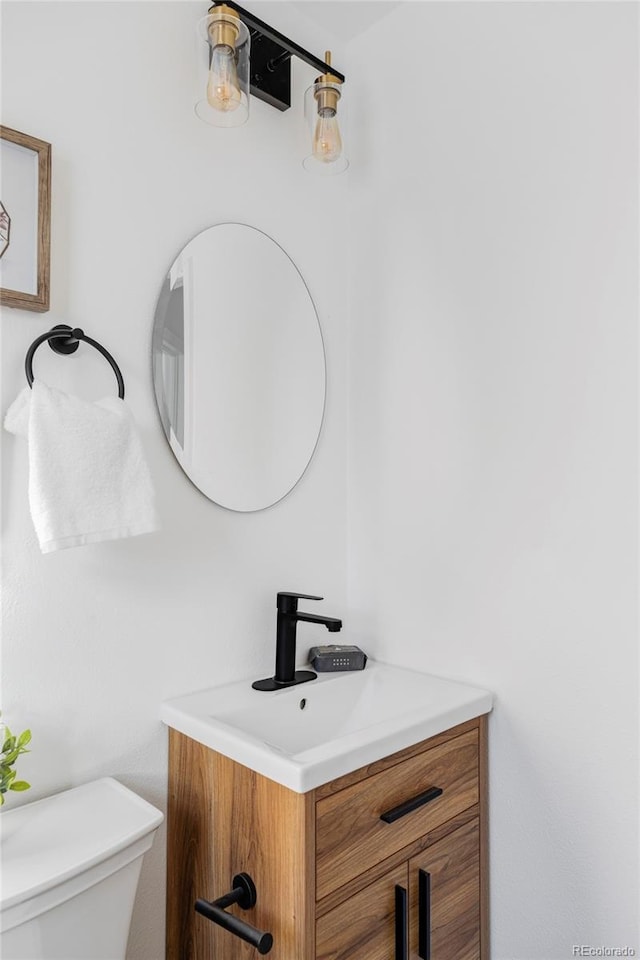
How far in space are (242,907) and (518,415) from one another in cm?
107

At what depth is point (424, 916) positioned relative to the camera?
1.21 m

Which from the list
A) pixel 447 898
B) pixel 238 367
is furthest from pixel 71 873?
pixel 238 367

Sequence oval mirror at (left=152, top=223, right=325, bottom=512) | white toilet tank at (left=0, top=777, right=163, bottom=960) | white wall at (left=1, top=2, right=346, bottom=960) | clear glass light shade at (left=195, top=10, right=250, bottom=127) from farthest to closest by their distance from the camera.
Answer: oval mirror at (left=152, top=223, right=325, bottom=512) → clear glass light shade at (left=195, top=10, right=250, bottom=127) → white wall at (left=1, top=2, right=346, bottom=960) → white toilet tank at (left=0, top=777, right=163, bottom=960)

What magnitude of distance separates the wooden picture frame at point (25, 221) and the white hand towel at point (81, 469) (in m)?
0.17

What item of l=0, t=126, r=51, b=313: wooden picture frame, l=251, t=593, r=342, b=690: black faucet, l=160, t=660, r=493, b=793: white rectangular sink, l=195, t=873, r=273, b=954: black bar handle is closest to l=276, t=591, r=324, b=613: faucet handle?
l=251, t=593, r=342, b=690: black faucet

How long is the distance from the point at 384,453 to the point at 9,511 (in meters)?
0.89

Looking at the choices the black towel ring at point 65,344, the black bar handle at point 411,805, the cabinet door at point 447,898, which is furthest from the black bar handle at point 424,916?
the black towel ring at point 65,344

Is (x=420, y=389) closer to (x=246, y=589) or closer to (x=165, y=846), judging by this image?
(x=246, y=589)

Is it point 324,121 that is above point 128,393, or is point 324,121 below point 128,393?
above

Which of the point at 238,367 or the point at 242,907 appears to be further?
the point at 238,367

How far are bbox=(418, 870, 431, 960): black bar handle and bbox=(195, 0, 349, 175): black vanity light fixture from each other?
59.1 inches

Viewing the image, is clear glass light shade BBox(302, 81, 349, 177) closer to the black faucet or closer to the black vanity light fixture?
the black vanity light fixture

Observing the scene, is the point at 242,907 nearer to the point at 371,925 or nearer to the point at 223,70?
the point at 371,925

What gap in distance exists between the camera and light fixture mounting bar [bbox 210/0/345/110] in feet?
4.75
